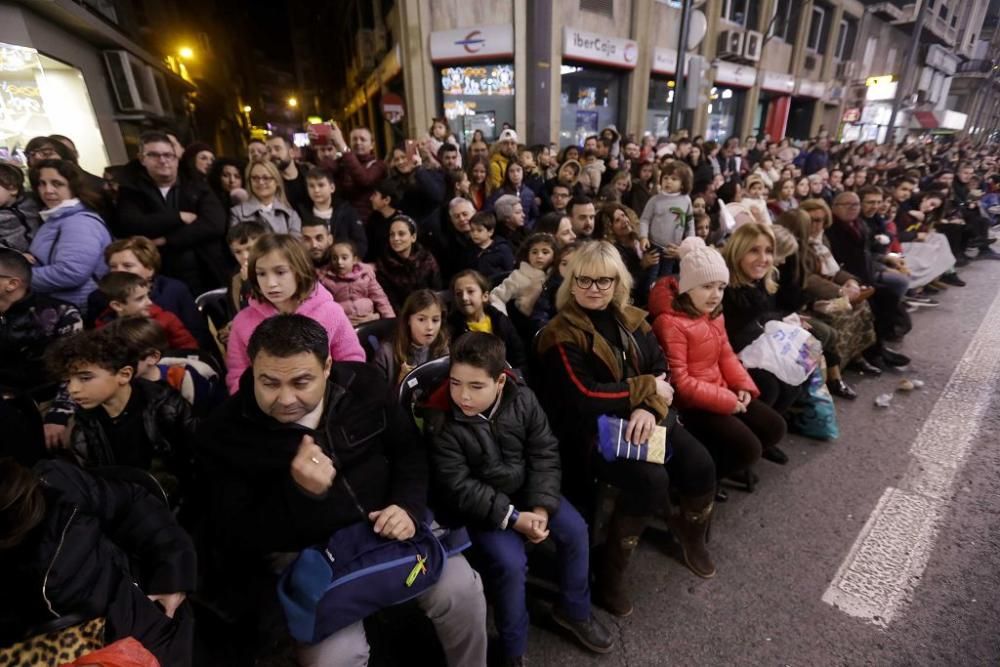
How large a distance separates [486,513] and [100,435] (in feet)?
5.75

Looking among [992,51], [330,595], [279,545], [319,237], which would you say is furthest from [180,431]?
[992,51]

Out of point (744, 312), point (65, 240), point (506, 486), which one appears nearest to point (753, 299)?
point (744, 312)

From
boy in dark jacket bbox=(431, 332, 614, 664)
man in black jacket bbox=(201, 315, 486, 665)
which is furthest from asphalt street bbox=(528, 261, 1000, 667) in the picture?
man in black jacket bbox=(201, 315, 486, 665)

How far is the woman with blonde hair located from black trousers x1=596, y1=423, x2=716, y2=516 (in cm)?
123

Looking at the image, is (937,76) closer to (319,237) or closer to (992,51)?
(992,51)

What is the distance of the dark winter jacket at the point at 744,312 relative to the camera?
3396 millimetres

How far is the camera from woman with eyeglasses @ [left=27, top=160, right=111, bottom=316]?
2990 mm

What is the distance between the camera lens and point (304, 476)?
1692 mm

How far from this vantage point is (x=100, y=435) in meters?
1.97

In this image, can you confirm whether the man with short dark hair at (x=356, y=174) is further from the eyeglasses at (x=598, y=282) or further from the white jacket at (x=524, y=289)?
the eyeglasses at (x=598, y=282)

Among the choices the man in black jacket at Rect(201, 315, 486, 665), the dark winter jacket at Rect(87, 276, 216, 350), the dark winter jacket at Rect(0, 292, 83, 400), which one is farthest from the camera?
the dark winter jacket at Rect(87, 276, 216, 350)

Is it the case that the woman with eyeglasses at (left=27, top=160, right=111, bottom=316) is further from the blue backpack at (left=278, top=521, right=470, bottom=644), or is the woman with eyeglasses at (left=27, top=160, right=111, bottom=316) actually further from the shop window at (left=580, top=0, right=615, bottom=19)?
the shop window at (left=580, top=0, right=615, bottom=19)

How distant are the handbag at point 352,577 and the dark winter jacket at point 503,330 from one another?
61.2 inches

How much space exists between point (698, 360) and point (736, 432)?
0.49m
